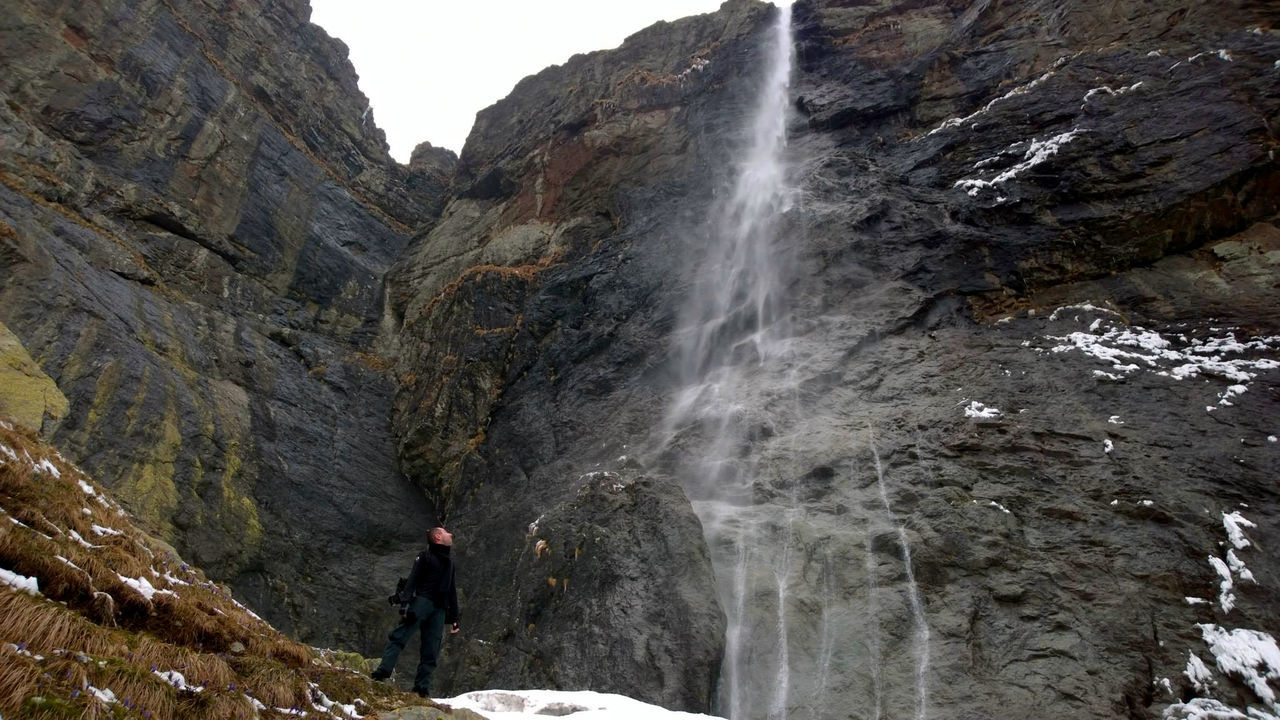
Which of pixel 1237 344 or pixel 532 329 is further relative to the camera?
pixel 532 329

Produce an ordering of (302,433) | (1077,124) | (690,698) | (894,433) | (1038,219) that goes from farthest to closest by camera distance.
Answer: (302,433) → (1077,124) → (1038,219) → (894,433) → (690,698)

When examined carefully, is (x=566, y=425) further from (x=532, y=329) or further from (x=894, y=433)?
(x=894, y=433)

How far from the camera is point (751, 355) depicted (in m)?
15.0

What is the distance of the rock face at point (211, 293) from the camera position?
14.2m

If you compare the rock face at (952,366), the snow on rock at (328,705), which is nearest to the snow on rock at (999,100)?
the rock face at (952,366)

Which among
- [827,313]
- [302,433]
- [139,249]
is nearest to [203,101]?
[139,249]

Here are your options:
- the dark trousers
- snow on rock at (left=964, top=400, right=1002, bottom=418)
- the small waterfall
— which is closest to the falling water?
the small waterfall

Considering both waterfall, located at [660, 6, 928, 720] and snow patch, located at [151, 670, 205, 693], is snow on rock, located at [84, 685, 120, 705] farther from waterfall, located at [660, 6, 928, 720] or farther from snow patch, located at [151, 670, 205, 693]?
waterfall, located at [660, 6, 928, 720]

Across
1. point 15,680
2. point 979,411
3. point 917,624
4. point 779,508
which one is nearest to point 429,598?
point 15,680

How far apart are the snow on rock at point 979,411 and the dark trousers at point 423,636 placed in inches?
328

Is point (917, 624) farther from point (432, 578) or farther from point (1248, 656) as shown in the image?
point (432, 578)

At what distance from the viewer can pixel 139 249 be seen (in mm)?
19141

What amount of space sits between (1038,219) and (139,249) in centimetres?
2130

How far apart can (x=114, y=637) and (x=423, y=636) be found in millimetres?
3868
